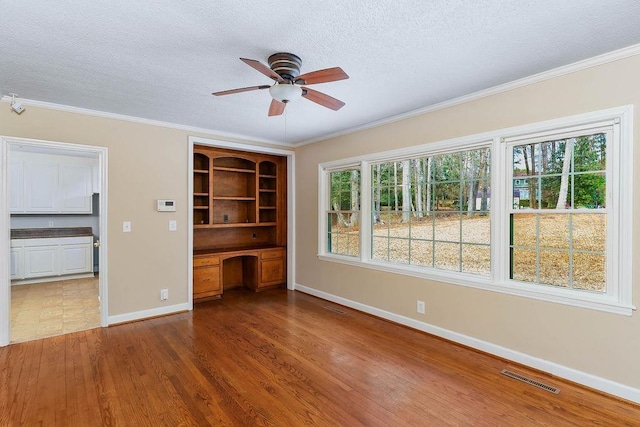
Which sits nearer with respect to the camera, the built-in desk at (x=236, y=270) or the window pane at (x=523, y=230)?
the window pane at (x=523, y=230)

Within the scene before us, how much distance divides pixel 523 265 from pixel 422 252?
1.04m

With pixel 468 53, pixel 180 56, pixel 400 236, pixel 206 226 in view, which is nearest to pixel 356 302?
pixel 400 236

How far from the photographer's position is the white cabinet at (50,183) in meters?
5.68

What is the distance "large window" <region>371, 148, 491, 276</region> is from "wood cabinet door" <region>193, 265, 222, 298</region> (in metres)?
2.37

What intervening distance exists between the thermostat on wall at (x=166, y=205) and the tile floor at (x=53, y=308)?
1.54 m

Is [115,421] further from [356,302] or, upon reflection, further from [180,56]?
[356,302]

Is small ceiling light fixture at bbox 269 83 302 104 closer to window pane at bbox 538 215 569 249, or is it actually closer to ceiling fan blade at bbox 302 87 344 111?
ceiling fan blade at bbox 302 87 344 111

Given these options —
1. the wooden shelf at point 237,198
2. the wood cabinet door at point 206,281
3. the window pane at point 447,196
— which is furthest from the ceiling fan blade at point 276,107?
the wood cabinet door at point 206,281

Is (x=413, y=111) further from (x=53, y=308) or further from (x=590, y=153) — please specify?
(x=53, y=308)

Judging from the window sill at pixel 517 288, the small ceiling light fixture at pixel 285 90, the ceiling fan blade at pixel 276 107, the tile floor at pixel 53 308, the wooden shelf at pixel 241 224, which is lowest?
the tile floor at pixel 53 308

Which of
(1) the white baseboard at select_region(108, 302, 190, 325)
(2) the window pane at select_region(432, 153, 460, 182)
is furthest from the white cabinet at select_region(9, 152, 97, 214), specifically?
(2) the window pane at select_region(432, 153, 460, 182)

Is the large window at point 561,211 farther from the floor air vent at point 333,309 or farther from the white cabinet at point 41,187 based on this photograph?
the white cabinet at point 41,187

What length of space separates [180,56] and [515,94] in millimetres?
2813

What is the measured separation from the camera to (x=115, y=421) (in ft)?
6.68
